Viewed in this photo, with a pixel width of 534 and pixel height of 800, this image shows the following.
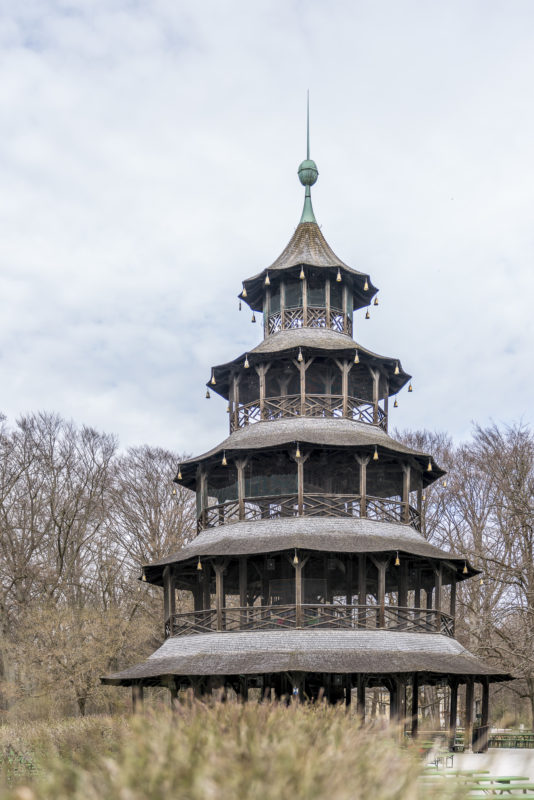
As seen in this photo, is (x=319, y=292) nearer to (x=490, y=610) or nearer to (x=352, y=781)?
(x=490, y=610)

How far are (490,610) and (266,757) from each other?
4229cm

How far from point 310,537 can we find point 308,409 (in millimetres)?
6865

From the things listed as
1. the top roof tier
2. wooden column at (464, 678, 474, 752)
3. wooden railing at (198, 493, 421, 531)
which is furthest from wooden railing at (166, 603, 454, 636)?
the top roof tier

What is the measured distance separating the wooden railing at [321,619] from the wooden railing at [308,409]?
7867 mm

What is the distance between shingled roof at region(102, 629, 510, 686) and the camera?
1045 inches

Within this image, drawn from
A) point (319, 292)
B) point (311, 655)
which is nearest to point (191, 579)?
point (311, 655)

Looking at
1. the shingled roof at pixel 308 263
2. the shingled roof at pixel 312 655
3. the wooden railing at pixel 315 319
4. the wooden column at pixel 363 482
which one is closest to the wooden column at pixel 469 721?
A: the shingled roof at pixel 312 655

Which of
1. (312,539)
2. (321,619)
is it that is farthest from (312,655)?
(312,539)

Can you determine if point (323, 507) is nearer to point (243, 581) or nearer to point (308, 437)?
point (308, 437)

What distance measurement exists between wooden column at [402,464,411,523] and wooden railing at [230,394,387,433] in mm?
2964

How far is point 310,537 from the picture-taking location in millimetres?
29672

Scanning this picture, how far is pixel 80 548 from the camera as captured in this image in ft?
180

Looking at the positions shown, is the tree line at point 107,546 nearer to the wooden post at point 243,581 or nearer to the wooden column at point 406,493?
Result: the wooden column at point 406,493

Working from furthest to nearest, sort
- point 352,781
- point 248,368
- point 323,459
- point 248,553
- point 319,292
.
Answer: point 319,292 < point 248,368 < point 323,459 < point 248,553 < point 352,781
